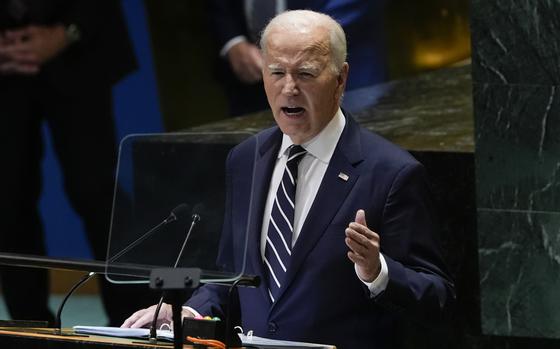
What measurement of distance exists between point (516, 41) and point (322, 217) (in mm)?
1340

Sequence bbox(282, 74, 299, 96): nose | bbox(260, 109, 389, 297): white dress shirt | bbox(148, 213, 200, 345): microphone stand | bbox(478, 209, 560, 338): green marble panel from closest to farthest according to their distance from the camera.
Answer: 1. bbox(148, 213, 200, 345): microphone stand
2. bbox(282, 74, 299, 96): nose
3. bbox(260, 109, 389, 297): white dress shirt
4. bbox(478, 209, 560, 338): green marble panel

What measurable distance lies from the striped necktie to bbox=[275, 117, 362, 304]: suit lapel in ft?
0.14

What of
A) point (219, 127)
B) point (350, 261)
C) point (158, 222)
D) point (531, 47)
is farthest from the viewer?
point (219, 127)

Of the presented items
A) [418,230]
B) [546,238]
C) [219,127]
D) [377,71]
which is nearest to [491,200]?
[546,238]

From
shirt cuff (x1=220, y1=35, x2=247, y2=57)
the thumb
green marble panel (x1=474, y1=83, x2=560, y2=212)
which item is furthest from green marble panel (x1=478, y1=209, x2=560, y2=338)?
shirt cuff (x1=220, y1=35, x2=247, y2=57)

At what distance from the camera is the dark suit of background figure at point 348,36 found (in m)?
8.34

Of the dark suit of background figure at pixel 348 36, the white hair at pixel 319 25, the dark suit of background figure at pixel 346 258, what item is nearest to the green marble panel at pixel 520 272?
the dark suit of background figure at pixel 346 258

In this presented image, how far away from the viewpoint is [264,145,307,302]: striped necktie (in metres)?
4.87

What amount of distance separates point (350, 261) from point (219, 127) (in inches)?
101

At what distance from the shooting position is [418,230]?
4770 mm

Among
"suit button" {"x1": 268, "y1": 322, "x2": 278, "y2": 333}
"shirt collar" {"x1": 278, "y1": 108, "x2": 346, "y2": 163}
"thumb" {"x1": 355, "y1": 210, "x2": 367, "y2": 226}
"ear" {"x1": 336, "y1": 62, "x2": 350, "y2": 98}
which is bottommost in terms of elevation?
"suit button" {"x1": 268, "y1": 322, "x2": 278, "y2": 333}

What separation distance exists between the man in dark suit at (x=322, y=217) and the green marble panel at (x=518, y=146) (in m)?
1.02

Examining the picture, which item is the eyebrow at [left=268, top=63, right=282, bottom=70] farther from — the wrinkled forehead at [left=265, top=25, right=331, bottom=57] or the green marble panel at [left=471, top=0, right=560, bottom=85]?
the green marble panel at [left=471, top=0, right=560, bottom=85]

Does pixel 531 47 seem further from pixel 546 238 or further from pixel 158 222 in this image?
pixel 158 222
